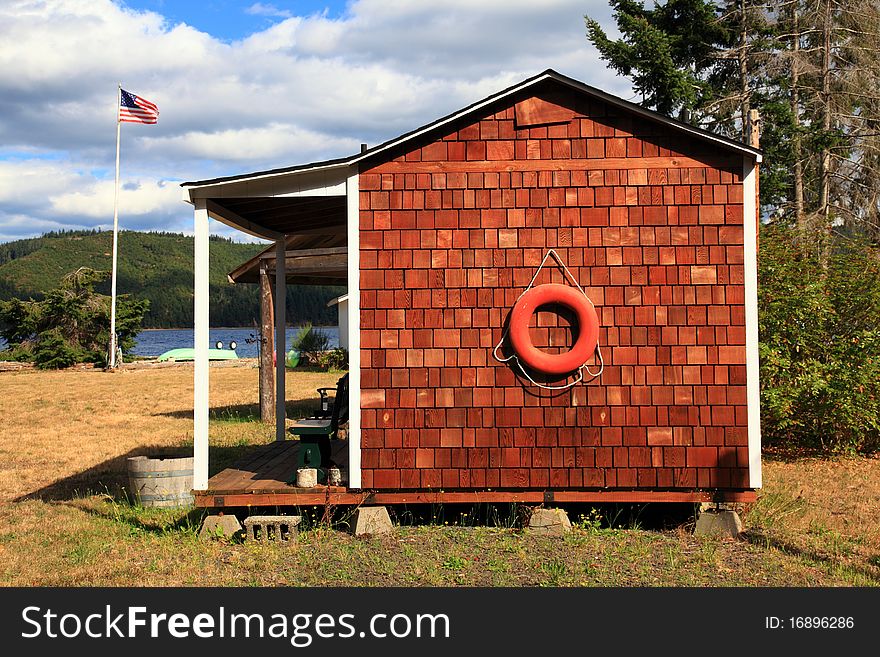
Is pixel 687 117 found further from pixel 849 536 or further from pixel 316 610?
pixel 316 610

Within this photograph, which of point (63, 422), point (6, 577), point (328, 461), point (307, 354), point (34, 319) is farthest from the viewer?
point (34, 319)

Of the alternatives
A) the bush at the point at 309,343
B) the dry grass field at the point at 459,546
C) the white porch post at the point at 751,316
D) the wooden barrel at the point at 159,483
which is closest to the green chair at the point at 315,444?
the dry grass field at the point at 459,546

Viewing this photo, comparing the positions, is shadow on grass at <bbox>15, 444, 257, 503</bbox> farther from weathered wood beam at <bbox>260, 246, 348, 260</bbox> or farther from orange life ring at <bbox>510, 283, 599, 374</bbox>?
orange life ring at <bbox>510, 283, 599, 374</bbox>

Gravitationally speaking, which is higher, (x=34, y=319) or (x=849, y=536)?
(x=34, y=319)

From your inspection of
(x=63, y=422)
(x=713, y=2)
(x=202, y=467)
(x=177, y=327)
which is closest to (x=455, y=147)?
(x=202, y=467)

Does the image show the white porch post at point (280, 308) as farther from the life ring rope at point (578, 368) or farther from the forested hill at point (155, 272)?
the forested hill at point (155, 272)

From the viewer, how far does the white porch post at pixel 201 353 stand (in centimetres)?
717

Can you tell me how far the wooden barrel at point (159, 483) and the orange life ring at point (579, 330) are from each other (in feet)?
12.2

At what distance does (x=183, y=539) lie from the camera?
7039 mm

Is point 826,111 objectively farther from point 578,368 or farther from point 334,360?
point 334,360

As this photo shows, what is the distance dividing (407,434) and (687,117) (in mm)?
16092

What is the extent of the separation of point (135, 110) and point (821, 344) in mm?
22897

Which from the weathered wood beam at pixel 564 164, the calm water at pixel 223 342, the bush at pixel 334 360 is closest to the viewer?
the weathered wood beam at pixel 564 164

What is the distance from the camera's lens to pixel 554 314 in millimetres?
7043
